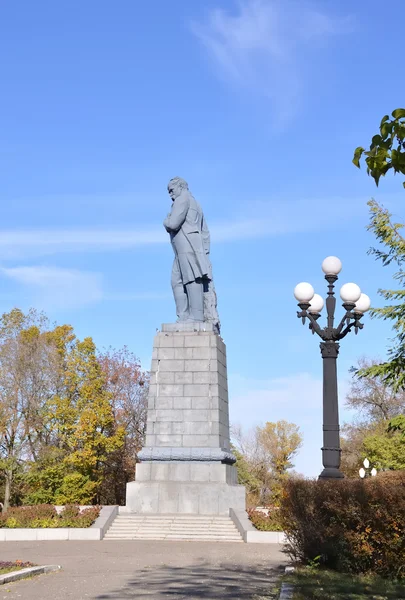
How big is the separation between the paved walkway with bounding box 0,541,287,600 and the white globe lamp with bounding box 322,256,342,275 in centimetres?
489

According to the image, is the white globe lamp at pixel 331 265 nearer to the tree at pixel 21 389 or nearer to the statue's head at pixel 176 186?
the statue's head at pixel 176 186

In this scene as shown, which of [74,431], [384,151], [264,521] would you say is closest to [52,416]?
[74,431]

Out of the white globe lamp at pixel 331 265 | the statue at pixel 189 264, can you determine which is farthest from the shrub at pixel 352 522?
the statue at pixel 189 264

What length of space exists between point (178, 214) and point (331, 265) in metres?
10.1

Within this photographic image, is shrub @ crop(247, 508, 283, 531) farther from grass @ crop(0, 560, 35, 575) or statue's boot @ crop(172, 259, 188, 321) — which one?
grass @ crop(0, 560, 35, 575)

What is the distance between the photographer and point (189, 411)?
20047 mm

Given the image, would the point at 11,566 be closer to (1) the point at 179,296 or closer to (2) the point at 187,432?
(2) the point at 187,432

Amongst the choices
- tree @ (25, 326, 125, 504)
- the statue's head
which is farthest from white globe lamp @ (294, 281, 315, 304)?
tree @ (25, 326, 125, 504)

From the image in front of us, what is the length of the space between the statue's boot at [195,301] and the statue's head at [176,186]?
2.85 m

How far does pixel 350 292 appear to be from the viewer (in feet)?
39.2

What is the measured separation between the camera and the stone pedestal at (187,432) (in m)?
18.6

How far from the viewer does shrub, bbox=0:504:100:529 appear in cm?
1717

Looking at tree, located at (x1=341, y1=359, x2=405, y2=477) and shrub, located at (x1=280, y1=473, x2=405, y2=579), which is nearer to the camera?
shrub, located at (x1=280, y1=473, x2=405, y2=579)

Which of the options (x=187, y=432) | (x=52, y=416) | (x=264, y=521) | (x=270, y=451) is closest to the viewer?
(x=264, y=521)
